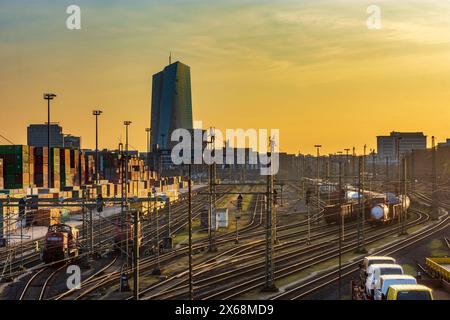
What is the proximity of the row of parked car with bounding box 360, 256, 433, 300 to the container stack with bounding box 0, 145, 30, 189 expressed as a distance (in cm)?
5664

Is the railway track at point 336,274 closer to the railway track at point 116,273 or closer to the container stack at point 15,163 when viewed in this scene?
the railway track at point 116,273

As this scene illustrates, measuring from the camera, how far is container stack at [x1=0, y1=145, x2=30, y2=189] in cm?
7675

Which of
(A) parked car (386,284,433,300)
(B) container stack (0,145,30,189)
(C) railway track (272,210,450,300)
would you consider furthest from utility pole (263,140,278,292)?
(B) container stack (0,145,30,189)

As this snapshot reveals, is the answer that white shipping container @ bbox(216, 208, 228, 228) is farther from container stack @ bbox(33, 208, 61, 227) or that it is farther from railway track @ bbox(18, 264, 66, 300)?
railway track @ bbox(18, 264, 66, 300)

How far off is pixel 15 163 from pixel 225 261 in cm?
4524

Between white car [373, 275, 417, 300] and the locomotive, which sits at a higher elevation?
white car [373, 275, 417, 300]

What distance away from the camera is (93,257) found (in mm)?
41875

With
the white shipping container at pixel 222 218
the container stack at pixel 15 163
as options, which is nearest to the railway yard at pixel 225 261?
the white shipping container at pixel 222 218

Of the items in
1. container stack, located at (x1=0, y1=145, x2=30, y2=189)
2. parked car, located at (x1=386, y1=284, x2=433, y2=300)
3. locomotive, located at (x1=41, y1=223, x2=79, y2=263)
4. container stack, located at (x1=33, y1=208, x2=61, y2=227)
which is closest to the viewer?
parked car, located at (x1=386, y1=284, x2=433, y2=300)

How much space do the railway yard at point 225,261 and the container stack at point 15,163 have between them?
25078 millimetres
